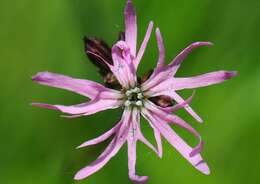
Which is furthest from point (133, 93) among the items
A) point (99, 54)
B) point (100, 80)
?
point (100, 80)

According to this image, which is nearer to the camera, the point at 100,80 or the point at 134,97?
the point at 134,97

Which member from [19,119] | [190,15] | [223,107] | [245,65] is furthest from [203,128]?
[19,119]

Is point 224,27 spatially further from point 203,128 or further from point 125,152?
point 125,152

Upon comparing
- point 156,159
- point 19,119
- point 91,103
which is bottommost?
point 156,159

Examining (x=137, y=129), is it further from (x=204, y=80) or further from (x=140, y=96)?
(x=204, y=80)

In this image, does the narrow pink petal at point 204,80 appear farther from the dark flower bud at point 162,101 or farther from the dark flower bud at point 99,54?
the dark flower bud at point 99,54

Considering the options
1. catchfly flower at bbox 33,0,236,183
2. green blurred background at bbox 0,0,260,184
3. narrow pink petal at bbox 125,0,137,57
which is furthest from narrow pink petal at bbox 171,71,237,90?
green blurred background at bbox 0,0,260,184
